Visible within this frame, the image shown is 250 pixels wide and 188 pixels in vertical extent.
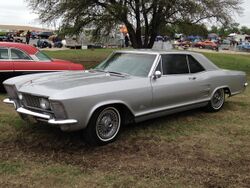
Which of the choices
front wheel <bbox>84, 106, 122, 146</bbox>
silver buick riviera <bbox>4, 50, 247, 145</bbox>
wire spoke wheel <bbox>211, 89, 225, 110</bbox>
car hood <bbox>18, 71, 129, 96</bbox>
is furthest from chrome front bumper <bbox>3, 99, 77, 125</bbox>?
wire spoke wheel <bbox>211, 89, 225, 110</bbox>

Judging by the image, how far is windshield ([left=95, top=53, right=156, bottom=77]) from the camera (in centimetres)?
664

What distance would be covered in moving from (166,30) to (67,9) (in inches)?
229

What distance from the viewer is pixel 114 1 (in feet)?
64.0

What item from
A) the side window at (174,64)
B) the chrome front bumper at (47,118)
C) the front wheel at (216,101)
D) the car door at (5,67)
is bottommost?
the front wheel at (216,101)

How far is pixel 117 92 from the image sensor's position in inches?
228

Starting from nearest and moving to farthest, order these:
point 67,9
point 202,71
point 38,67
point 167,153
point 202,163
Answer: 1. point 202,163
2. point 167,153
3. point 202,71
4. point 38,67
5. point 67,9

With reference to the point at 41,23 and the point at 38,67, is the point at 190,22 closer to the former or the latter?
the point at 41,23

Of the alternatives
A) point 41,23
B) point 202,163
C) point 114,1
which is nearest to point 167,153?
point 202,163

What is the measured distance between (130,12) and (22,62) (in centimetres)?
1069

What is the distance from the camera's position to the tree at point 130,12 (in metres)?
19.0

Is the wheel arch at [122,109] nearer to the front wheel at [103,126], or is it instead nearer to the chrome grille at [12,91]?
the front wheel at [103,126]

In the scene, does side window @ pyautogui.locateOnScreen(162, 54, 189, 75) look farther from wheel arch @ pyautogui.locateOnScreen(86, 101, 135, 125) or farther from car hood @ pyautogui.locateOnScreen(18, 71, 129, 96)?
wheel arch @ pyautogui.locateOnScreen(86, 101, 135, 125)

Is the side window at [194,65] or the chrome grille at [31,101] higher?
the side window at [194,65]

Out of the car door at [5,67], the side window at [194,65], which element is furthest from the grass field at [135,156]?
the car door at [5,67]
